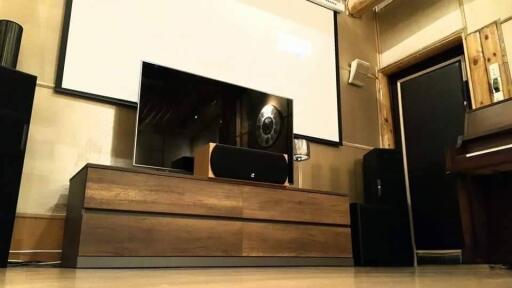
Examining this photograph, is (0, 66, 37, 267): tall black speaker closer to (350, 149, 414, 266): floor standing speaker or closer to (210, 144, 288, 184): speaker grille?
(210, 144, 288, 184): speaker grille

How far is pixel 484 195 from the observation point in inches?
99.0

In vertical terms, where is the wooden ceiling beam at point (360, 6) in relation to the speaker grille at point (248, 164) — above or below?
above

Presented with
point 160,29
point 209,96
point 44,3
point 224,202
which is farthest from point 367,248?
point 44,3

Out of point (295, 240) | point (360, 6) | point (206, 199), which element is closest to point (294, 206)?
point (295, 240)

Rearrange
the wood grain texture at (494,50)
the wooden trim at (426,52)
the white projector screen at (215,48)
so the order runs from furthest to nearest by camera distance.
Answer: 1. the wooden trim at (426,52)
2. the wood grain texture at (494,50)
3. the white projector screen at (215,48)

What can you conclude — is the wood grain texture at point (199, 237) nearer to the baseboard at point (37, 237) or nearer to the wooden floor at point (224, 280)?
the wooden floor at point (224, 280)

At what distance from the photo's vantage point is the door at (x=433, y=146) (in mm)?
3262

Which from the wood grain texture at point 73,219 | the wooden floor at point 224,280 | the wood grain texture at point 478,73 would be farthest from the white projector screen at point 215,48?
the wooden floor at point 224,280

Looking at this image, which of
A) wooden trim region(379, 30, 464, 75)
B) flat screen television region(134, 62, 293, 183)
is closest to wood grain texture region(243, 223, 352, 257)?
flat screen television region(134, 62, 293, 183)

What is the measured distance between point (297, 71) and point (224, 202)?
1577mm

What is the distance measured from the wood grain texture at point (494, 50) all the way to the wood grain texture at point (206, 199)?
4.83ft

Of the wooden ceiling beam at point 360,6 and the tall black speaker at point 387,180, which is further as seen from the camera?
the wooden ceiling beam at point 360,6

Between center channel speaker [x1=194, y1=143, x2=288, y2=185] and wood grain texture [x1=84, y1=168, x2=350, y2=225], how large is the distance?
0.06 m

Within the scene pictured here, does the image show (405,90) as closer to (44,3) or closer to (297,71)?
(297,71)
